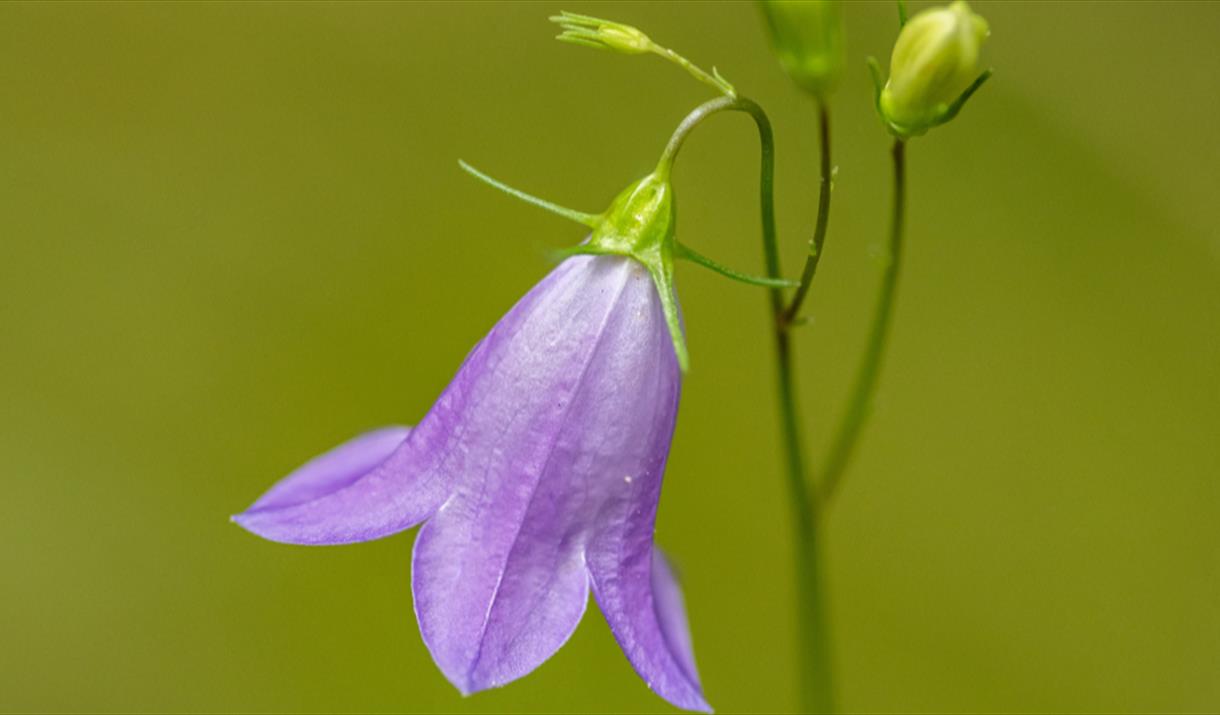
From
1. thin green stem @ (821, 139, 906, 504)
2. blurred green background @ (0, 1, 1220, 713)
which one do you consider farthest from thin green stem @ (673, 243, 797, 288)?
blurred green background @ (0, 1, 1220, 713)

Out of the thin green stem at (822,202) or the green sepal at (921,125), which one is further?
the thin green stem at (822,202)

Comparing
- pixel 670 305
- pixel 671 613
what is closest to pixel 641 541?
pixel 671 613

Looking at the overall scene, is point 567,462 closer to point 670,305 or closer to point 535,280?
point 670,305

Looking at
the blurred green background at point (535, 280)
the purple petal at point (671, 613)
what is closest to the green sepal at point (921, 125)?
the purple petal at point (671, 613)

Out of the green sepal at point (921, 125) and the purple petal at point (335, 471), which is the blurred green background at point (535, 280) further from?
the green sepal at point (921, 125)

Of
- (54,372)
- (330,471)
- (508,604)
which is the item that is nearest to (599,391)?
(508,604)

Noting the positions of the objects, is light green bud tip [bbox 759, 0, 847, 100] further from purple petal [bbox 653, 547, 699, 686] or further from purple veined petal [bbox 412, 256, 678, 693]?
purple petal [bbox 653, 547, 699, 686]

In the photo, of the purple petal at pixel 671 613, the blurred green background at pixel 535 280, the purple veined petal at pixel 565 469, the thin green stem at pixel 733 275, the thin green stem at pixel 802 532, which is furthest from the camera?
the blurred green background at pixel 535 280
